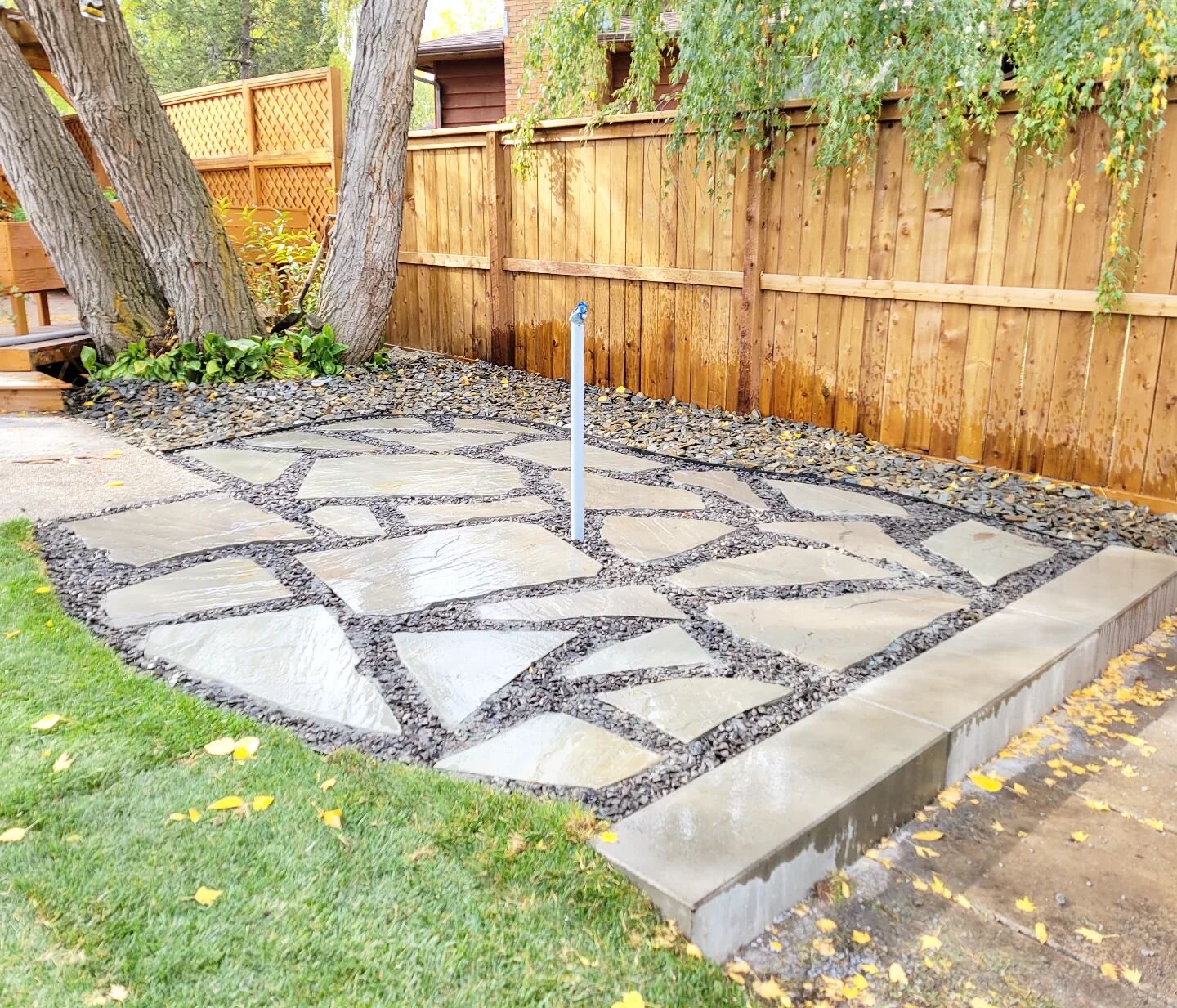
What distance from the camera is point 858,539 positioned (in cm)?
385

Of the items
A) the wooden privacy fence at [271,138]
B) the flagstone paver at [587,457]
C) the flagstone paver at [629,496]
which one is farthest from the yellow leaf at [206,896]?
the wooden privacy fence at [271,138]

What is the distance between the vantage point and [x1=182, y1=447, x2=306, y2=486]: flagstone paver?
454cm

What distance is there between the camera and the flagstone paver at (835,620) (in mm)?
2881

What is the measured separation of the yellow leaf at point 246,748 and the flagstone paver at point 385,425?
3.35 metres

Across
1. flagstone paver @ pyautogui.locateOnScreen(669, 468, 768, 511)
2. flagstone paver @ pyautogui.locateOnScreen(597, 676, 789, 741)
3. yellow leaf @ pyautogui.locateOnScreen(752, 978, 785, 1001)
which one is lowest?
yellow leaf @ pyautogui.locateOnScreen(752, 978, 785, 1001)

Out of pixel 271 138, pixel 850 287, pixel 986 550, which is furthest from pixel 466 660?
pixel 271 138

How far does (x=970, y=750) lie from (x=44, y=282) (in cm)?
690

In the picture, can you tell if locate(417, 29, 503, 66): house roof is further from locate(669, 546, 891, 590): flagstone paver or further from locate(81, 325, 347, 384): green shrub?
locate(669, 546, 891, 590): flagstone paver

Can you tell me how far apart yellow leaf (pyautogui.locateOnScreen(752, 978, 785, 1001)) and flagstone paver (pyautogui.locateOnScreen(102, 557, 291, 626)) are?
1937 mm

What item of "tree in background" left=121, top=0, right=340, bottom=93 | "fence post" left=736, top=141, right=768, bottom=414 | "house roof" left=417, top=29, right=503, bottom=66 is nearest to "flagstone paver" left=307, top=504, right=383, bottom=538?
"fence post" left=736, top=141, right=768, bottom=414

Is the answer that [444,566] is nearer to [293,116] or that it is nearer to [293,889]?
[293,889]

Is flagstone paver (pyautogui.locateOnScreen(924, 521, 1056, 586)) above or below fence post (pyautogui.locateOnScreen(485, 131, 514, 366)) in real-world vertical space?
below

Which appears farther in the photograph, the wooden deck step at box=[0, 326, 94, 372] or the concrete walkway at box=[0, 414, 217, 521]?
the wooden deck step at box=[0, 326, 94, 372]

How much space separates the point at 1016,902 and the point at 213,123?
402 inches
